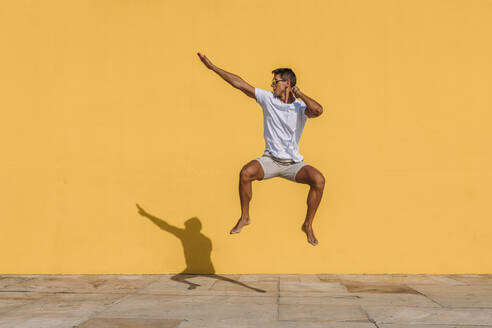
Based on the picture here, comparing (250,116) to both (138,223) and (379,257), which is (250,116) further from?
(379,257)

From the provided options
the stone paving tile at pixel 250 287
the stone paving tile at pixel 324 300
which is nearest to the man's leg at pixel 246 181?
the stone paving tile at pixel 324 300

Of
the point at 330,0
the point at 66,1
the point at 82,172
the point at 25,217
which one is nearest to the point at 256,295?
the point at 82,172

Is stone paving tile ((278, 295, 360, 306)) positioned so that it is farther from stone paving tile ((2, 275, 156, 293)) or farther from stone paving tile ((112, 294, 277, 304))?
stone paving tile ((2, 275, 156, 293))

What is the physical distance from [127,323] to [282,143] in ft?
6.88

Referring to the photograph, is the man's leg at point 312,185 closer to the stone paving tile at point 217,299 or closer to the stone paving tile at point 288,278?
the stone paving tile at point 217,299

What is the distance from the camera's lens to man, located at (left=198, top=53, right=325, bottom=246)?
4.53 m

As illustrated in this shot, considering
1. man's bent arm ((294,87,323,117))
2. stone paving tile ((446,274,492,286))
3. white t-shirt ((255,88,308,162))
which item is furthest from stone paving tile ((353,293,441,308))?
man's bent arm ((294,87,323,117))

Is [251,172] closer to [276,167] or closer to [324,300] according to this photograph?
[276,167]

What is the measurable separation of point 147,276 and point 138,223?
2.46ft

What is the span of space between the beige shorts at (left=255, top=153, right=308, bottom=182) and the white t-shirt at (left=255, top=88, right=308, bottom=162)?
2.5 inches

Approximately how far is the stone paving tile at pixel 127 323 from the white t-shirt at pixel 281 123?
1.77 m

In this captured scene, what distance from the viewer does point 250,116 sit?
6.85m

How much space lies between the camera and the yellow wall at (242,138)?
672cm

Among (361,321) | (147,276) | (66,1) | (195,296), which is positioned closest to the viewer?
(361,321)
